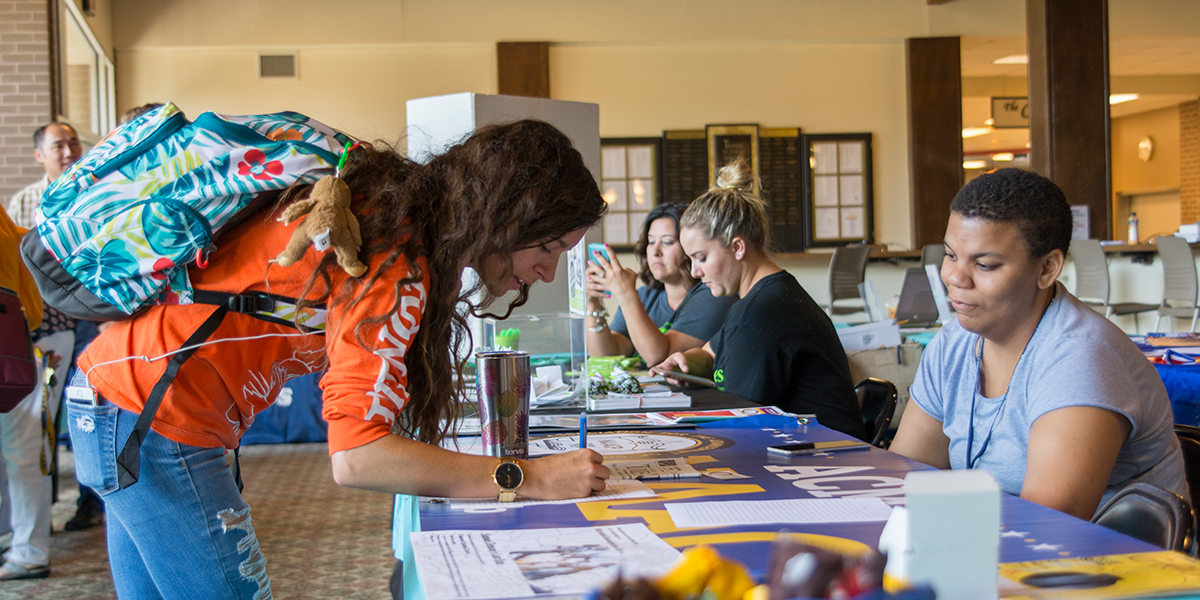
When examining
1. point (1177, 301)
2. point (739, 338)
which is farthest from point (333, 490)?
point (1177, 301)

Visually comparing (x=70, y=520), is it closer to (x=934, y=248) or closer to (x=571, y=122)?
(x=571, y=122)

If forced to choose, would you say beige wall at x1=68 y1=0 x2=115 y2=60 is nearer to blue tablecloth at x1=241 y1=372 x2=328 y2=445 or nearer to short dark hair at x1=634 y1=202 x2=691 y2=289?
blue tablecloth at x1=241 y1=372 x2=328 y2=445

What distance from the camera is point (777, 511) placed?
3.66ft

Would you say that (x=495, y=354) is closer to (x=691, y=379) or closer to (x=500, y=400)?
(x=500, y=400)

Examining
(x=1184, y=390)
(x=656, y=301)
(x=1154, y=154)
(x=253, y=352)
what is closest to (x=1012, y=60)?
(x=1154, y=154)

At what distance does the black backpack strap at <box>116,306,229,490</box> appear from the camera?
1.11 m

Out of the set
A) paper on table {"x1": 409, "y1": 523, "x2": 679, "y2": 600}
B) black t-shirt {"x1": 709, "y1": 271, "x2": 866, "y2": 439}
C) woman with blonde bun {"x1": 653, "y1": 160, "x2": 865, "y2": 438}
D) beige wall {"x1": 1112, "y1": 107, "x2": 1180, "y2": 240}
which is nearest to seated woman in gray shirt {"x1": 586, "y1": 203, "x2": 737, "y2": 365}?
woman with blonde bun {"x1": 653, "y1": 160, "x2": 865, "y2": 438}

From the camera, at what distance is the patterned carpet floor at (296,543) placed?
2725 mm

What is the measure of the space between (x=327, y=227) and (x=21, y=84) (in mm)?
5771

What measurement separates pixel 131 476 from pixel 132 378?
0.12m

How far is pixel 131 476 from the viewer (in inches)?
44.0

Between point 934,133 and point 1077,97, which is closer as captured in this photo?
point 1077,97

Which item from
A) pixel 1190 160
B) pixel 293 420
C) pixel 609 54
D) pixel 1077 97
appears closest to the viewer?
pixel 293 420

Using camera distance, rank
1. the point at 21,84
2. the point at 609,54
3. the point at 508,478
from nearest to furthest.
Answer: the point at 508,478 → the point at 21,84 → the point at 609,54
